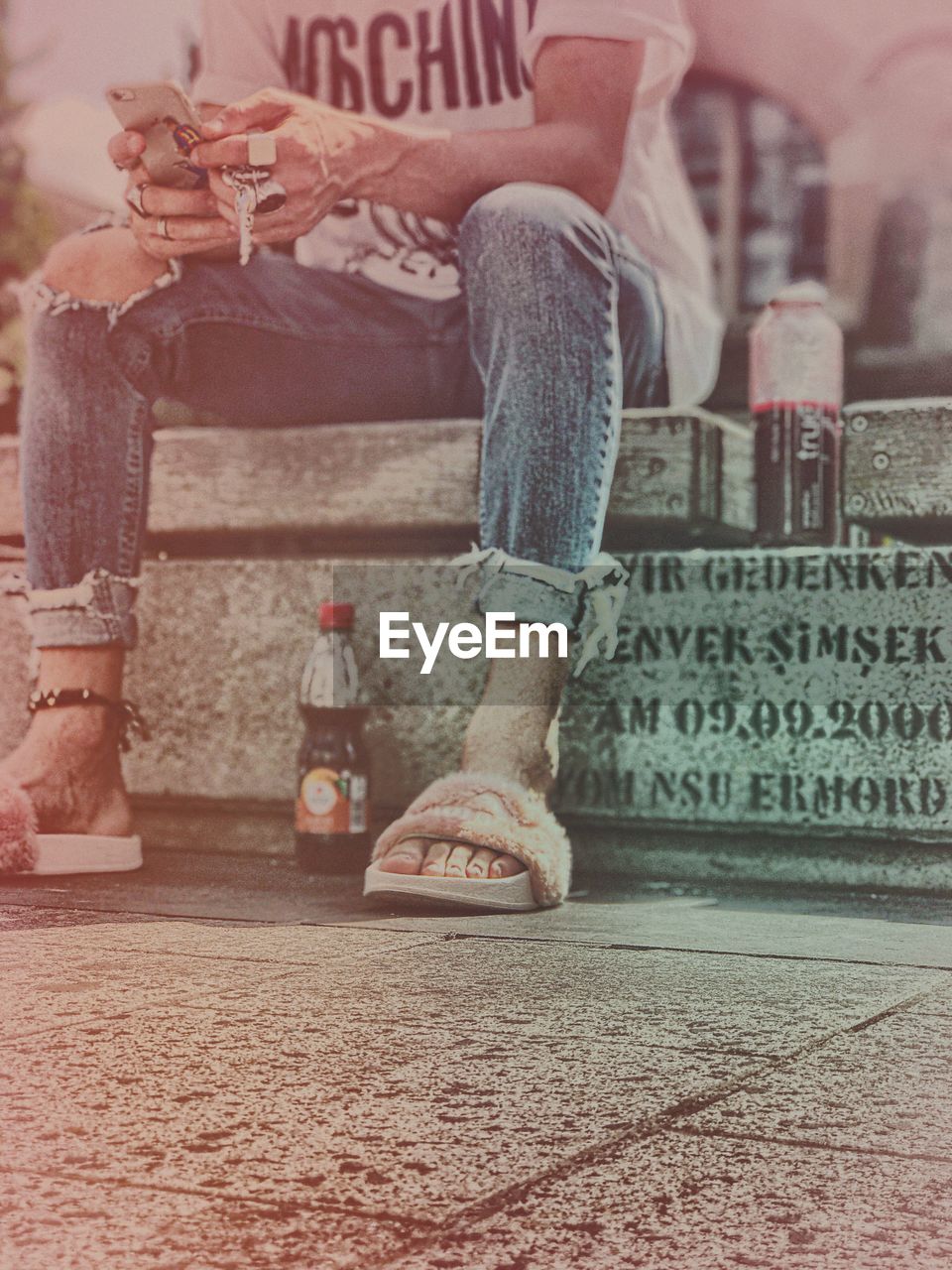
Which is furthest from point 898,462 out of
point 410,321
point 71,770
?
point 71,770

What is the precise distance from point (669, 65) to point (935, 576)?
936mm

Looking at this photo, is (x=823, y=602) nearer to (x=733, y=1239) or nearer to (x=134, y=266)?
(x=134, y=266)

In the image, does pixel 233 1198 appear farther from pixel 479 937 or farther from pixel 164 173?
pixel 164 173

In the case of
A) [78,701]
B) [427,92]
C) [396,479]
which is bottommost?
[78,701]

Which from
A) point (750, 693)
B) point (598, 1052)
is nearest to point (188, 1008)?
point (598, 1052)

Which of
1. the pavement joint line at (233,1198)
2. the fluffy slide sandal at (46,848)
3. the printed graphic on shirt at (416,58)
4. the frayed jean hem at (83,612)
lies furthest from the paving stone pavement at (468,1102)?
the printed graphic on shirt at (416,58)

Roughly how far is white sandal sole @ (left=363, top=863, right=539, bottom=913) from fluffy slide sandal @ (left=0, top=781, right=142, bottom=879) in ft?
1.82

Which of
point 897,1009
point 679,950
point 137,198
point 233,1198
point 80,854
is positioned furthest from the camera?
point 80,854

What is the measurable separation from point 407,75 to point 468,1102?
217cm

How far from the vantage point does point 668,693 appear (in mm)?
2639

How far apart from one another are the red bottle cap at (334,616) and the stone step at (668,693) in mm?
63

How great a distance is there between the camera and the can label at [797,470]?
2770 mm

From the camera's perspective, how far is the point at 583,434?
222 centimetres

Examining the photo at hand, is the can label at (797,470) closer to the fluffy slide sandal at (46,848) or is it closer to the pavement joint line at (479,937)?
the pavement joint line at (479,937)
